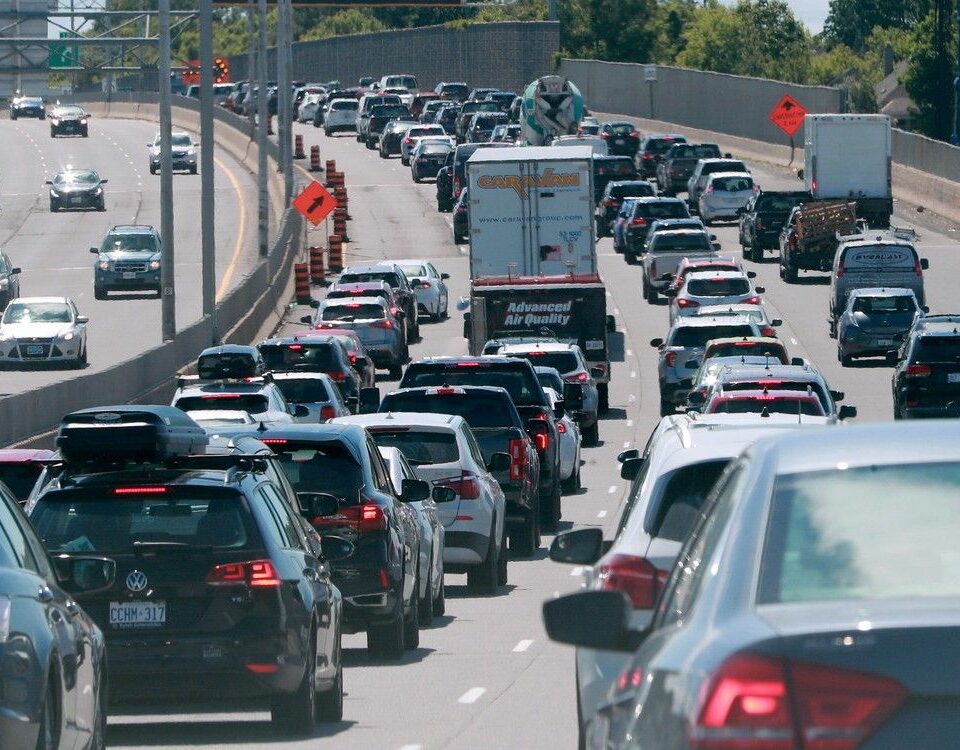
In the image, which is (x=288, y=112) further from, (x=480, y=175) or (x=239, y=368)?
(x=239, y=368)

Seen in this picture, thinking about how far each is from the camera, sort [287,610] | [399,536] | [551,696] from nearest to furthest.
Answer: [287,610] → [551,696] → [399,536]

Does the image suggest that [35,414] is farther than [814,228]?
No

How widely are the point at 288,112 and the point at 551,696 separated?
193 feet

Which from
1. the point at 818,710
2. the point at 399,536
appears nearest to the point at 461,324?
the point at 399,536

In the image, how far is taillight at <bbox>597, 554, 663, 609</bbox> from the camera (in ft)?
30.2

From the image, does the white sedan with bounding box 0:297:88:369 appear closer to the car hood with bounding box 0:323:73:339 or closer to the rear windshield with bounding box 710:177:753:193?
the car hood with bounding box 0:323:73:339

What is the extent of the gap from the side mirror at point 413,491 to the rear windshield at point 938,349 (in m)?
18.5

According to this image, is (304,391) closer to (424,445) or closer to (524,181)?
(424,445)

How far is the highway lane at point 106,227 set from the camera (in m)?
53.0

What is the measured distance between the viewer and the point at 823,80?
131 metres

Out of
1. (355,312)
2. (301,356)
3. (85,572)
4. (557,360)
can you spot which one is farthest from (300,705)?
(355,312)

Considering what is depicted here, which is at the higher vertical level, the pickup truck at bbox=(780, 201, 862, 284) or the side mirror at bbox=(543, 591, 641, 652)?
the side mirror at bbox=(543, 591, 641, 652)

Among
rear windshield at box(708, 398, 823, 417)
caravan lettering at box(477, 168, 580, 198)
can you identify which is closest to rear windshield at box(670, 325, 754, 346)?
caravan lettering at box(477, 168, 580, 198)

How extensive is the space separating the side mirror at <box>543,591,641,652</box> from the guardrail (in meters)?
22.2
